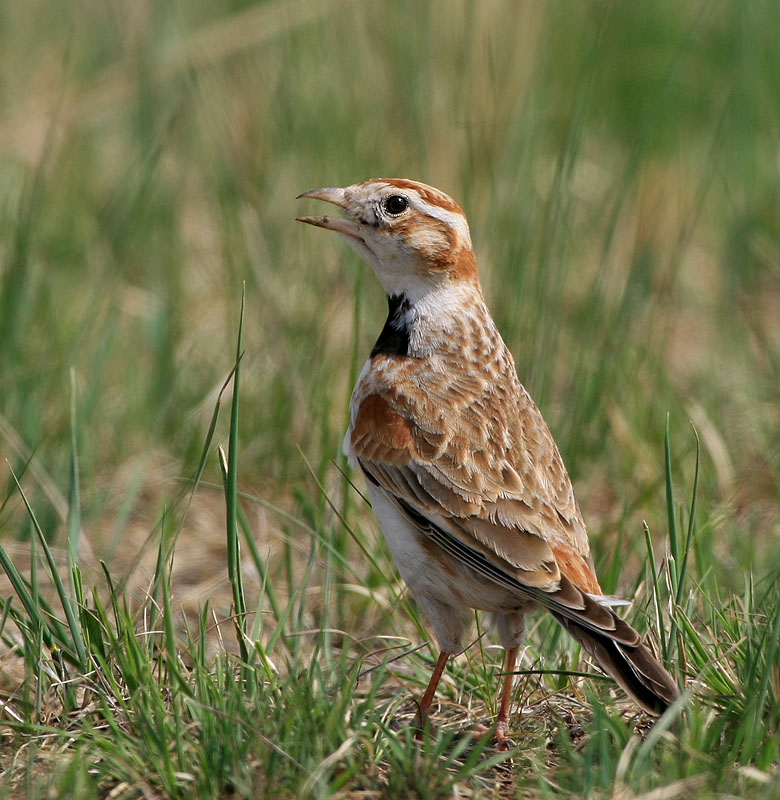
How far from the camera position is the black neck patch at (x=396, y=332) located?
4820 millimetres

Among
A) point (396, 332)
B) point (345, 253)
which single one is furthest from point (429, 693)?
point (345, 253)

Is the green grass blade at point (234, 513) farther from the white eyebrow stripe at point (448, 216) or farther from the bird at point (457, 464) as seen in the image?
the white eyebrow stripe at point (448, 216)

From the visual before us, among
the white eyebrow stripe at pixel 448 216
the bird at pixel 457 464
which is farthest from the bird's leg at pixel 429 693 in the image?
the white eyebrow stripe at pixel 448 216

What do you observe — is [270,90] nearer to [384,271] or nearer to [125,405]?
[125,405]

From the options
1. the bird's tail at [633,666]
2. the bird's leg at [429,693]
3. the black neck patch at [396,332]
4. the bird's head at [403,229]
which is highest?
the bird's head at [403,229]

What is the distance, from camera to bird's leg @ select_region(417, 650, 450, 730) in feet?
13.7

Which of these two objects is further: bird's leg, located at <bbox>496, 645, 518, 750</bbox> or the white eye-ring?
the white eye-ring

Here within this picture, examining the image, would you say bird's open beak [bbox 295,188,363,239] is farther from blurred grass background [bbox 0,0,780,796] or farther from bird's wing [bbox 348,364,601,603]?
bird's wing [bbox 348,364,601,603]

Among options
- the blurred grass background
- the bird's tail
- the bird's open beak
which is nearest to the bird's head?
the bird's open beak

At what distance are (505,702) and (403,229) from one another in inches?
72.3

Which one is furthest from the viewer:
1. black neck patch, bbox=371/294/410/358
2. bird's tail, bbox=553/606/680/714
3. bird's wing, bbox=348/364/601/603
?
black neck patch, bbox=371/294/410/358

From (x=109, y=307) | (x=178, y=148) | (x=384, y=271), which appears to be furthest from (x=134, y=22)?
(x=384, y=271)

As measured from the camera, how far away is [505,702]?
414cm

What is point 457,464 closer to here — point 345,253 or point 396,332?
point 396,332
